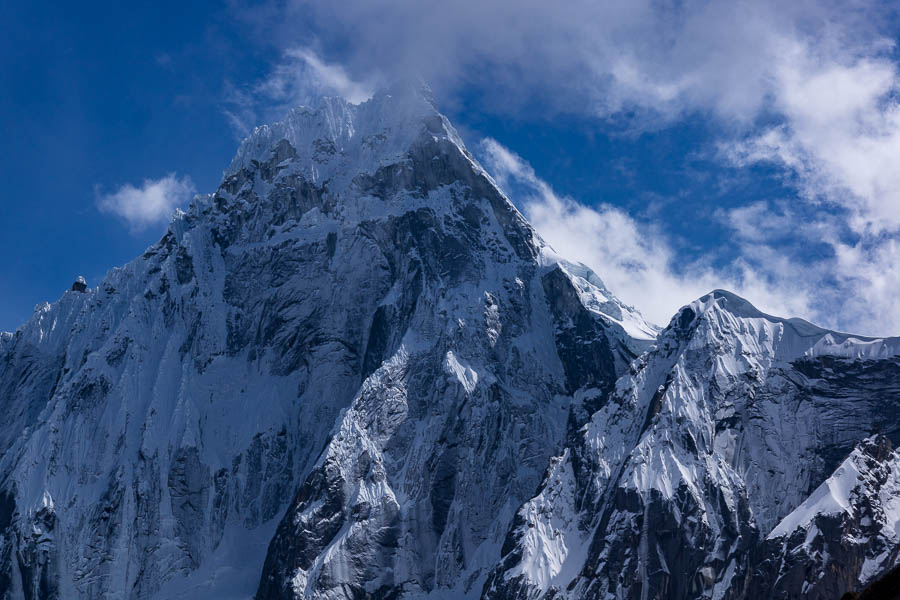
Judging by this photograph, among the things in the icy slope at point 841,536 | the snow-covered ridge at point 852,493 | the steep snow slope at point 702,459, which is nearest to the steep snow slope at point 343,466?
the steep snow slope at point 702,459

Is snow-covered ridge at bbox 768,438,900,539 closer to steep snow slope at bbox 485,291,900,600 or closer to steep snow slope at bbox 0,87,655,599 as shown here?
steep snow slope at bbox 485,291,900,600

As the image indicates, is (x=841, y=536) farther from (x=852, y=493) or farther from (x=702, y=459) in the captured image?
(x=702, y=459)

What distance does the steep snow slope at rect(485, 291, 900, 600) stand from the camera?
14688 centimetres

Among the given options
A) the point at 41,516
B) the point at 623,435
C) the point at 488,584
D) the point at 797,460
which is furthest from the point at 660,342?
the point at 41,516

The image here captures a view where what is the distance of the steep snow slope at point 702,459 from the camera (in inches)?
5782

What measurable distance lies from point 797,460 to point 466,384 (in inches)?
1885

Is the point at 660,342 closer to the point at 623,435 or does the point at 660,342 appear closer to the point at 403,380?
the point at 623,435

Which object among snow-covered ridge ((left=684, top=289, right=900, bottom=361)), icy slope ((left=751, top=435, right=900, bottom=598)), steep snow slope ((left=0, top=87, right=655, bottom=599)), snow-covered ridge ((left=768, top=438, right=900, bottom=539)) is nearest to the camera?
icy slope ((left=751, top=435, right=900, bottom=598))

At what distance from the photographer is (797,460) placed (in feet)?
507

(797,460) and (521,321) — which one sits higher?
(521,321)

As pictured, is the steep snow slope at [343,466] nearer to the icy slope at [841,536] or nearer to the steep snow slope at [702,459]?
the steep snow slope at [702,459]

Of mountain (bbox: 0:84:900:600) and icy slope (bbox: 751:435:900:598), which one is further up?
A: mountain (bbox: 0:84:900:600)

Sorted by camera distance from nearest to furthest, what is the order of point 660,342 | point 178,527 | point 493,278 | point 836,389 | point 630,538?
point 630,538
point 836,389
point 660,342
point 178,527
point 493,278

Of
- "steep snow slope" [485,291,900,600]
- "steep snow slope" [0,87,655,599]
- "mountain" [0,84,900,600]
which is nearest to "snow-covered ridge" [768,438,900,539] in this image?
"mountain" [0,84,900,600]
